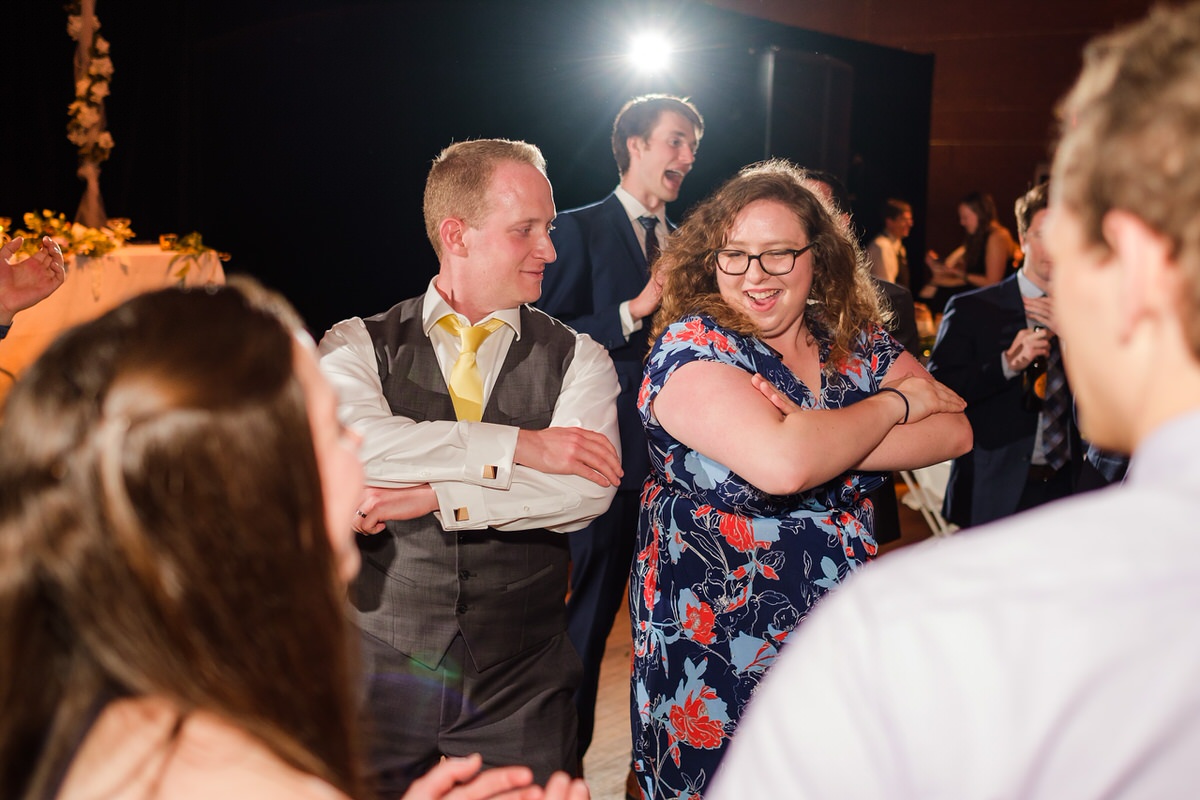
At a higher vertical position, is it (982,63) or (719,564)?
(982,63)

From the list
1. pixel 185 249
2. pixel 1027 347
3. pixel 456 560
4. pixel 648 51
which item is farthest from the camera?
pixel 648 51

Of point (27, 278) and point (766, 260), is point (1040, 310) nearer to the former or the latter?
point (766, 260)

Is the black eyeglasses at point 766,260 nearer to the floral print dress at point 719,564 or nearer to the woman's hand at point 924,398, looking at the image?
the floral print dress at point 719,564

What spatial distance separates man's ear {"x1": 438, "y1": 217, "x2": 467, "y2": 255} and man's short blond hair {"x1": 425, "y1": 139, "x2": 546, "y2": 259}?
14mm

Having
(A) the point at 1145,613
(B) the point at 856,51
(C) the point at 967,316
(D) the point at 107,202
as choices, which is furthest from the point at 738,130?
(A) the point at 1145,613

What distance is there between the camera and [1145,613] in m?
0.56

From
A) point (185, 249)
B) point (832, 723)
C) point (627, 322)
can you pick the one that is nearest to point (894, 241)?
point (627, 322)

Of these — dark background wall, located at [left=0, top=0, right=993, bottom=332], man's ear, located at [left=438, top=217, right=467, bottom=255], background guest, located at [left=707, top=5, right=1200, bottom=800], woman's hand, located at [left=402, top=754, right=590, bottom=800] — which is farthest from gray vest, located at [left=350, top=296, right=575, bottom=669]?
dark background wall, located at [left=0, top=0, right=993, bottom=332]

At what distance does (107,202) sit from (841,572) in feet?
18.8

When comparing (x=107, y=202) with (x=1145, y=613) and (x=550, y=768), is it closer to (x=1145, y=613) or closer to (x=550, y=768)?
(x=550, y=768)

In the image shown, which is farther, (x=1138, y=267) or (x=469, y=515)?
(x=469, y=515)

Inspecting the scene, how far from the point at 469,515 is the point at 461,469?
0.09m

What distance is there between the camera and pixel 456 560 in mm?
1898

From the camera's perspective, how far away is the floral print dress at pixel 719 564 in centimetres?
189
